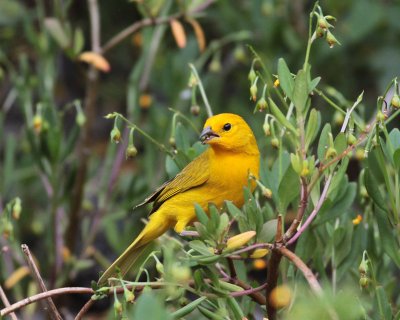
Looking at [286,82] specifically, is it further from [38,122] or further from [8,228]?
[38,122]

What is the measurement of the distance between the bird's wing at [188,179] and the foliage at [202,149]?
0.14 ft

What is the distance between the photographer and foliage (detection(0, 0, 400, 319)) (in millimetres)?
2234

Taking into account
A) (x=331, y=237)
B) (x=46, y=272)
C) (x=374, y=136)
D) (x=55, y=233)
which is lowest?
(x=46, y=272)

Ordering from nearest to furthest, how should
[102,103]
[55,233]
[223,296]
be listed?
1. [223,296]
2. [55,233]
3. [102,103]

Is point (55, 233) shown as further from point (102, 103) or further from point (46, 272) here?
point (102, 103)

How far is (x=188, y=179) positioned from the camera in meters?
3.04

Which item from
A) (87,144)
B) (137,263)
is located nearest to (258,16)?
(87,144)

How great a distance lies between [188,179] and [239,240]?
85 cm

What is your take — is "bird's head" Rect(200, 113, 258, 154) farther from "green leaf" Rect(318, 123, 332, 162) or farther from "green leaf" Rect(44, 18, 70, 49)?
"green leaf" Rect(44, 18, 70, 49)

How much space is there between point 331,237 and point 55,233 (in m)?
1.69

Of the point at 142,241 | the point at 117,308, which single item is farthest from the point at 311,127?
the point at 142,241

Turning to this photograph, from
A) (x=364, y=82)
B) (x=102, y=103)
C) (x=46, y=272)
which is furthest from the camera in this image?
(x=102, y=103)

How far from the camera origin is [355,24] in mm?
5492

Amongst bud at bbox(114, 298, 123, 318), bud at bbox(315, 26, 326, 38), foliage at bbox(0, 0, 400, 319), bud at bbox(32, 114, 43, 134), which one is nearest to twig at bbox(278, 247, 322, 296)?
foliage at bbox(0, 0, 400, 319)
